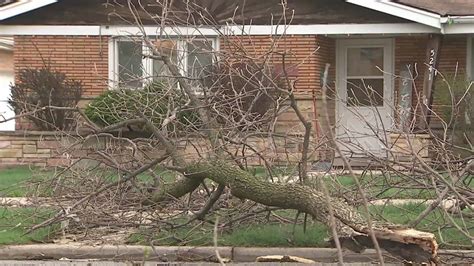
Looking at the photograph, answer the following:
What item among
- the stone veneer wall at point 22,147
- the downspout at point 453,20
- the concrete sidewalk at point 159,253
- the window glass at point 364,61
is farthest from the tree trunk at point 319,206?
the window glass at point 364,61

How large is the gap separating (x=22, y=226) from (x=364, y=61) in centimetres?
1088

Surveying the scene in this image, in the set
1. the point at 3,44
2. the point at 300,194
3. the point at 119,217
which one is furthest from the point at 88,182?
the point at 3,44

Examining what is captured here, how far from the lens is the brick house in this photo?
16.6 metres

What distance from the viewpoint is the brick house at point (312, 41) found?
1661 cm

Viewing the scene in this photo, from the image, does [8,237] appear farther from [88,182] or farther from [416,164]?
[416,164]

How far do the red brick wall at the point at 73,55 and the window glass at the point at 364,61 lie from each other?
5520mm

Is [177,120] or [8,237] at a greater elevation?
[177,120]

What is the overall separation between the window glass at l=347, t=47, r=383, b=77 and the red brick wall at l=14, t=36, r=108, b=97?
5.52 metres

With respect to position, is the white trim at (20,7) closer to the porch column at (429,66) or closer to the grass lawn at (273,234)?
the porch column at (429,66)

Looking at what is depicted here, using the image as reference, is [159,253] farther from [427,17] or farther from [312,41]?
[312,41]

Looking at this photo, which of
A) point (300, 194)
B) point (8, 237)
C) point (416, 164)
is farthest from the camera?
point (8, 237)

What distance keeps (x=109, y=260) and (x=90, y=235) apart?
74cm

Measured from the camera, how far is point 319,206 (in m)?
7.50

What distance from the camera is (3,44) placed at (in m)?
31.9
